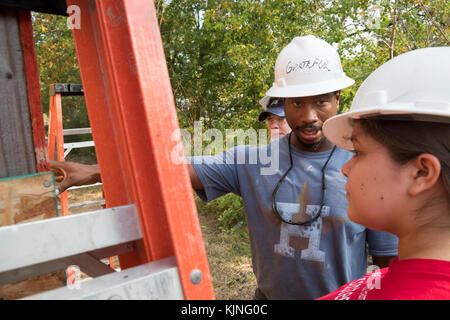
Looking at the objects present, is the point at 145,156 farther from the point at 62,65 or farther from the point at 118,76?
the point at 62,65

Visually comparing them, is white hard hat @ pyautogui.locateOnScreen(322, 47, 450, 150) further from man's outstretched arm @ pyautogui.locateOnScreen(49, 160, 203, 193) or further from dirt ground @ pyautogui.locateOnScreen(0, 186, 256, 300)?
dirt ground @ pyautogui.locateOnScreen(0, 186, 256, 300)

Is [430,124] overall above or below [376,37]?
below

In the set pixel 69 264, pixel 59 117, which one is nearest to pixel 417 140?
pixel 69 264

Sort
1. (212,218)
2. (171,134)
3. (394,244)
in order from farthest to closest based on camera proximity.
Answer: (212,218), (394,244), (171,134)

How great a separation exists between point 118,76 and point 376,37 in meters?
8.37

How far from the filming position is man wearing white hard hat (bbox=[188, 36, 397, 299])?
1716mm

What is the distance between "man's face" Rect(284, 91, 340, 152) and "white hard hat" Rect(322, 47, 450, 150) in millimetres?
749

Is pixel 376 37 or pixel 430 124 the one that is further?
pixel 376 37

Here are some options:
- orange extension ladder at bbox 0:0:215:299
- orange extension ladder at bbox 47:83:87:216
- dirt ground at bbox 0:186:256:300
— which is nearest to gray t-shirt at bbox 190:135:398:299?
orange extension ladder at bbox 0:0:215:299

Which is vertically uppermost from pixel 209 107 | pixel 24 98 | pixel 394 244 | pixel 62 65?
pixel 62 65

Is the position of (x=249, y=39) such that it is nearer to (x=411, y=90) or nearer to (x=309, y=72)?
(x=309, y=72)

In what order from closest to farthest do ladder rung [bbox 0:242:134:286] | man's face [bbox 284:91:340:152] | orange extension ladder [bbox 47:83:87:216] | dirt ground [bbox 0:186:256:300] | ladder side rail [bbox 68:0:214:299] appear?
ladder side rail [bbox 68:0:214:299] → ladder rung [bbox 0:242:134:286] → man's face [bbox 284:91:340:152] → orange extension ladder [bbox 47:83:87:216] → dirt ground [bbox 0:186:256:300]

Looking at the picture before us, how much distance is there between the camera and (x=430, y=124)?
3.18 feet
